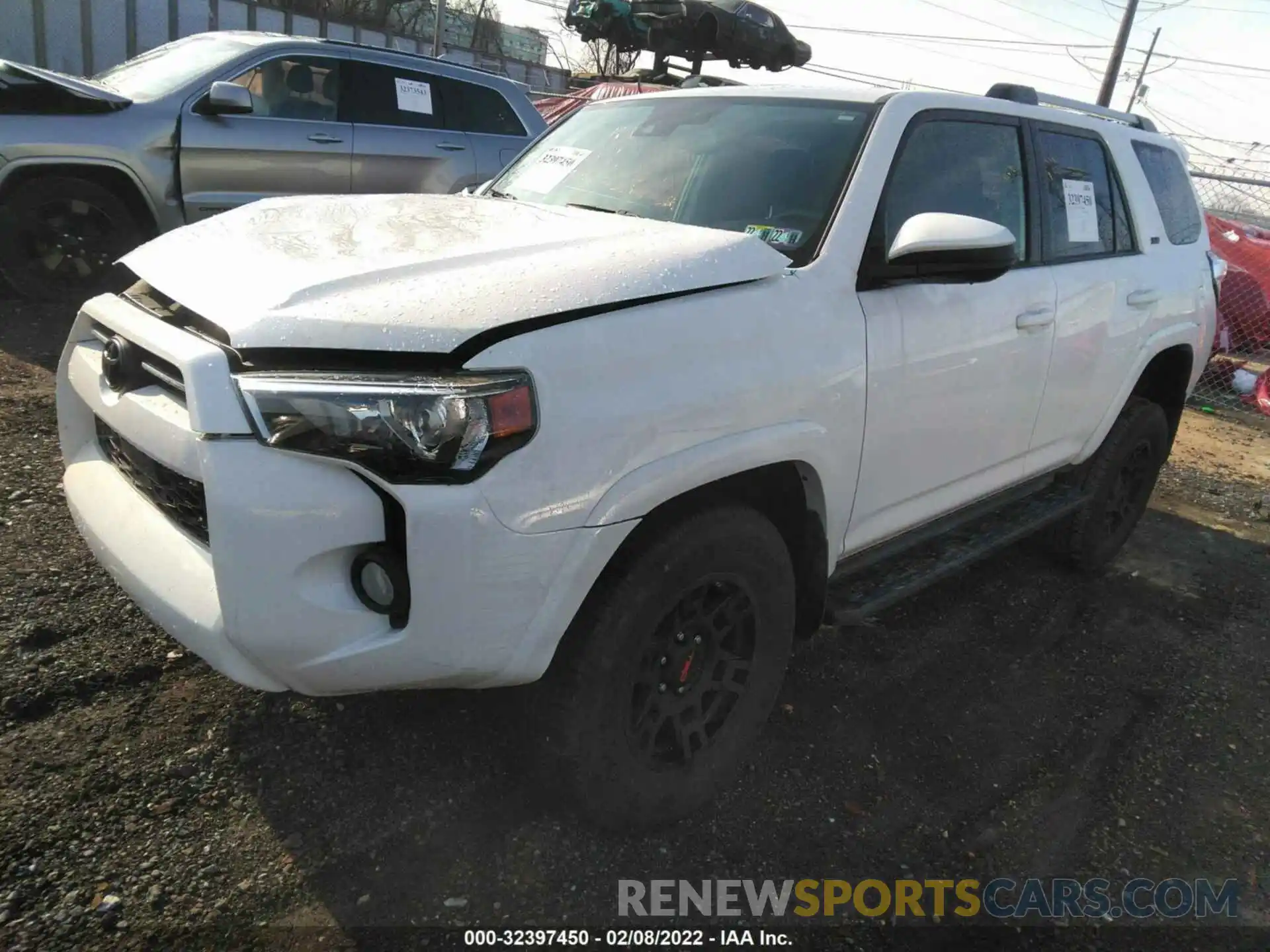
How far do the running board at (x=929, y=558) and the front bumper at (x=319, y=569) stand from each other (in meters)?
1.10

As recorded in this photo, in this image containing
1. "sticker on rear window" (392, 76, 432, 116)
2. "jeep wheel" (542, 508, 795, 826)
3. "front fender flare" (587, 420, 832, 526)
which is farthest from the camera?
"sticker on rear window" (392, 76, 432, 116)

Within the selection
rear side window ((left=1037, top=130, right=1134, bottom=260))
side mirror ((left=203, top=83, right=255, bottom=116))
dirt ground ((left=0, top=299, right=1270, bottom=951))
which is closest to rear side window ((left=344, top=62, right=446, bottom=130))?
side mirror ((left=203, top=83, right=255, bottom=116))

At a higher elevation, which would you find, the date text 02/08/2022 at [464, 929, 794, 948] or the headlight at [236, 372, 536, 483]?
the headlight at [236, 372, 536, 483]

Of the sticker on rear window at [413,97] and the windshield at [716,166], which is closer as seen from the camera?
the windshield at [716,166]

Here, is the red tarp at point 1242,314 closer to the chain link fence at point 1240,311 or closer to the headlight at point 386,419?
the chain link fence at point 1240,311

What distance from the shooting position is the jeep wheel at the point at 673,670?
2.02 m

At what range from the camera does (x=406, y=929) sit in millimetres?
2010

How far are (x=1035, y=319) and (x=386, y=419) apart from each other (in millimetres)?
2361

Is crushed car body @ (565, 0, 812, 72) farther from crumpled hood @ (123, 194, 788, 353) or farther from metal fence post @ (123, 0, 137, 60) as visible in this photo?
metal fence post @ (123, 0, 137, 60)

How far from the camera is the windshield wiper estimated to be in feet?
9.18

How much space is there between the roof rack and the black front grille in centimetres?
292

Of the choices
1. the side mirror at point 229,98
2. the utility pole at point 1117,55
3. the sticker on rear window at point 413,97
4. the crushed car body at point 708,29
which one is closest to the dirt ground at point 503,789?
the side mirror at point 229,98

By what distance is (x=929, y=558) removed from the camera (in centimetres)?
313

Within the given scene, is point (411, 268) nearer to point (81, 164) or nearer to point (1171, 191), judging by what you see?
point (1171, 191)
